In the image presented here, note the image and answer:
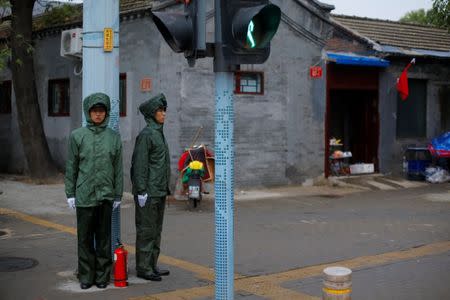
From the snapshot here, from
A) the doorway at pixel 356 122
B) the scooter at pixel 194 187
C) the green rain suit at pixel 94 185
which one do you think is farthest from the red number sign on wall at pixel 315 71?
the green rain suit at pixel 94 185

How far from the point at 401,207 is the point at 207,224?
4784 millimetres

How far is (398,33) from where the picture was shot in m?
21.3

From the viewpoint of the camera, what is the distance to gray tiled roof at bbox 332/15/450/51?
785 inches

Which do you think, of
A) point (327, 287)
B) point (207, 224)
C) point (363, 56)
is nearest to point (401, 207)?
point (207, 224)

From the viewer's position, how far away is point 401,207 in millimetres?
13938

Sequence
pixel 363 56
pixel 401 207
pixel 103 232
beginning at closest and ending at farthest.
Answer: pixel 103 232 → pixel 401 207 → pixel 363 56

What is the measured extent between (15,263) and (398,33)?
1627 cm

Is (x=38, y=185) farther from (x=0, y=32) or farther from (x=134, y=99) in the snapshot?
(x=0, y=32)

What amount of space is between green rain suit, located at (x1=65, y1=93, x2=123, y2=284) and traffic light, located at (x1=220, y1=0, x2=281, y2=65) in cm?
234

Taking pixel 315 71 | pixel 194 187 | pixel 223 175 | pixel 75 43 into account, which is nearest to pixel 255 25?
pixel 223 175

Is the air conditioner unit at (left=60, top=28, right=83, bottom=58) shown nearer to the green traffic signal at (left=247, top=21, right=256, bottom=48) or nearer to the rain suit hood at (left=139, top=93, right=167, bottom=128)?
the rain suit hood at (left=139, top=93, right=167, bottom=128)

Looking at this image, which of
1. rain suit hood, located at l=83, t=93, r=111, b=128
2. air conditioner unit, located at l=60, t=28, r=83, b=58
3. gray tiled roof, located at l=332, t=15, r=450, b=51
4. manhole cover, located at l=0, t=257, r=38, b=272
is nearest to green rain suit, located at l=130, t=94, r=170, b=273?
rain suit hood, located at l=83, t=93, r=111, b=128

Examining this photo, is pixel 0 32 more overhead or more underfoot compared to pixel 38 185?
more overhead

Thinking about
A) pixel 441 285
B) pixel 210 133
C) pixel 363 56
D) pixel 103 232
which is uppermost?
pixel 363 56
